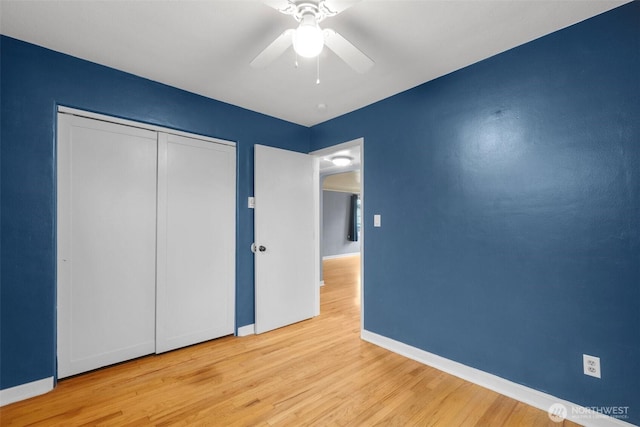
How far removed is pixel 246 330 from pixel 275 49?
273 cm

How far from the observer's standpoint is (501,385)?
2.08 meters

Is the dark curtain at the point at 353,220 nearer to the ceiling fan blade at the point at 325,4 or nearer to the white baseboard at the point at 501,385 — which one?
the white baseboard at the point at 501,385

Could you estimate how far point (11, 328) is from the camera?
6.42 feet

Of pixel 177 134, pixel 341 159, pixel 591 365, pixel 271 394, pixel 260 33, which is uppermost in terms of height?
pixel 260 33

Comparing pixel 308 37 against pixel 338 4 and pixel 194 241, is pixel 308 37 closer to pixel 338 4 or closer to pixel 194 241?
pixel 338 4

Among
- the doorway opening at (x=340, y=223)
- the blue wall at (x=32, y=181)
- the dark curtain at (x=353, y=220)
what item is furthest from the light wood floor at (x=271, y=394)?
the dark curtain at (x=353, y=220)

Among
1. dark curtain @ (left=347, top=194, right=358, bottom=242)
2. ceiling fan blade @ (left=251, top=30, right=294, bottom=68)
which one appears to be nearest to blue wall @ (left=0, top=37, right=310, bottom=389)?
ceiling fan blade @ (left=251, top=30, right=294, bottom=68)

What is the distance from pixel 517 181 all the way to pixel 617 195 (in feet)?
1.68

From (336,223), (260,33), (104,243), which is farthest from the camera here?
(336,223)

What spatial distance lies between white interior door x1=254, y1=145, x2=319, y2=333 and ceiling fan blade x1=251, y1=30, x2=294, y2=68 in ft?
4.90

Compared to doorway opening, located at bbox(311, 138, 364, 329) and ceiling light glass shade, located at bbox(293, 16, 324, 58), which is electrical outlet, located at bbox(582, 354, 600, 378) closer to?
ceiling light glass shade, located at bbox(293, 16, 324, 58)

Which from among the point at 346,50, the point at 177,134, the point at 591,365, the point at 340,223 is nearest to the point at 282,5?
the point at 346,50

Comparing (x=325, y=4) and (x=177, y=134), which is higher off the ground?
(x=325, y=4)

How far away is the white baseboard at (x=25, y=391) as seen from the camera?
1906 mm
